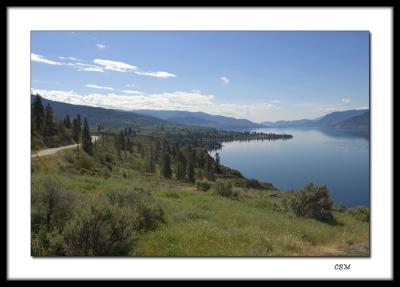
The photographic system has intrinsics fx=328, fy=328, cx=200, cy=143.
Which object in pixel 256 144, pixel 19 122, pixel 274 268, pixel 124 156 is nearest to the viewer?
pixel 274 268

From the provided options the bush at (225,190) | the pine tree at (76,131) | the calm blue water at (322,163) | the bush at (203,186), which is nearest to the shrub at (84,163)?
the pine tree at (76,131)

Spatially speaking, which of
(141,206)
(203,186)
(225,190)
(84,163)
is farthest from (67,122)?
(141,206)

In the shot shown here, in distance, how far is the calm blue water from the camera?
9.98 metres

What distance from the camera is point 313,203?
12180 mm

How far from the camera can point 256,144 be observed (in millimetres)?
58500

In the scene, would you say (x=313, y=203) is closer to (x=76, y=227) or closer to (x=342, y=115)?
(x=342, y=115)

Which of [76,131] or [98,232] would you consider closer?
[98,232]

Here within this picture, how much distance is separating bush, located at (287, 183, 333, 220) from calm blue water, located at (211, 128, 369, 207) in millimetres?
1042

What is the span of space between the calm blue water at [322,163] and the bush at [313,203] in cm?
104

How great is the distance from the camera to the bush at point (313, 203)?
39.4 feet

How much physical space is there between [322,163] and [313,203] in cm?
1021
